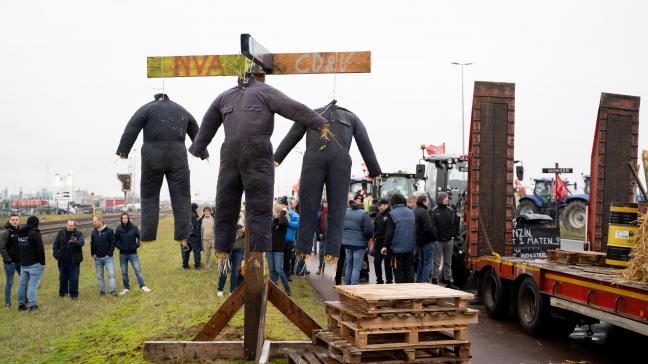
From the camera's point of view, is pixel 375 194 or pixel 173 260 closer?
pixel 173 260

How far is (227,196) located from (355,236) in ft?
16.0

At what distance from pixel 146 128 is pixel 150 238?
1227 millimetres

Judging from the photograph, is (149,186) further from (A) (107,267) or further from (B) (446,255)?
(B) (446,255)

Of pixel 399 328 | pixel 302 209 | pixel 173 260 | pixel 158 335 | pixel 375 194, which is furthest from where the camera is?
pixel 375 194

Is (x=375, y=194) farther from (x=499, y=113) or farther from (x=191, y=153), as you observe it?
(x=191, y=153)

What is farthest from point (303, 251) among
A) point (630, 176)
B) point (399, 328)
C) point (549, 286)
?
point (630, 176)

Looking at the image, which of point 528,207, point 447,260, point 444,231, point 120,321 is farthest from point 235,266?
point 528,207

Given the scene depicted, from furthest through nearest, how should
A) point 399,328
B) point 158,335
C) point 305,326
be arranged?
point 158,335
point 305,326
point 399,328

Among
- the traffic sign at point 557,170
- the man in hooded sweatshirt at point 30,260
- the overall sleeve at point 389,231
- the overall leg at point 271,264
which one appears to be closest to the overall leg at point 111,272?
the man in hooded sweatshirt at point 30,260

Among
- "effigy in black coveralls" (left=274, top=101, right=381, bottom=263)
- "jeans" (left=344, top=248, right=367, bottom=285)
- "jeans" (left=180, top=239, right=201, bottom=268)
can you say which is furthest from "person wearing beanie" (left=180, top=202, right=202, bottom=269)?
"effigy in black coveralls" (left=274, top=101, right=381, bottom=263)

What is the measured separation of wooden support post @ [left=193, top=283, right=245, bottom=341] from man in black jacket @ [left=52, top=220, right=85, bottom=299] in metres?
6.90

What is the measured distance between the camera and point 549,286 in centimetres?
869

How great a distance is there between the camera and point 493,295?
425 inches

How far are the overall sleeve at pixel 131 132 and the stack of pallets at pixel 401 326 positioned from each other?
9.31 feet
